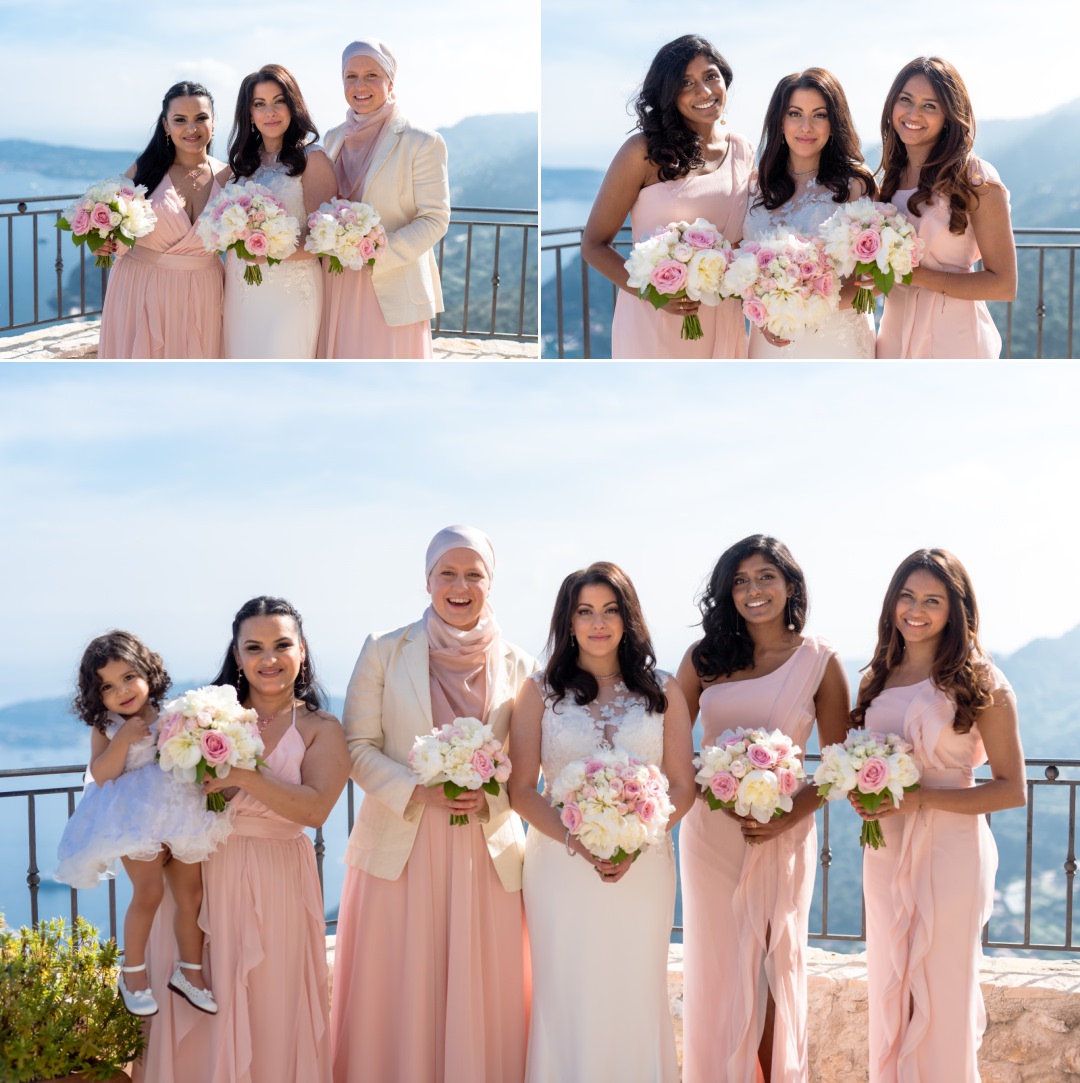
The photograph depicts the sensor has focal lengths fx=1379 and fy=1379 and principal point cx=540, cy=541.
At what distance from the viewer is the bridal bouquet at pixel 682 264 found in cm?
542

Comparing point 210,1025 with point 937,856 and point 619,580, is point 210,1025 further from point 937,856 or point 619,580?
point 937,856

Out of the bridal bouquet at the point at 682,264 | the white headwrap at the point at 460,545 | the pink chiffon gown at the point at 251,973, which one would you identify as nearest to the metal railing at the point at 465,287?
the bridal bouquet at the point at 682,264

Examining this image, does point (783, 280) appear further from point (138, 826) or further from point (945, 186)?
point (138, 826)

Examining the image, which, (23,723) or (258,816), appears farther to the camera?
(23,723)

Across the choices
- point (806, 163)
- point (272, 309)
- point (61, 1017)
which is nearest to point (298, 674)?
point (61, 1017)

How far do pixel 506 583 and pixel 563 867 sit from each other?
12.4 metres

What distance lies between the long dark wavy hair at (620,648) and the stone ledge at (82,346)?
2790 mm

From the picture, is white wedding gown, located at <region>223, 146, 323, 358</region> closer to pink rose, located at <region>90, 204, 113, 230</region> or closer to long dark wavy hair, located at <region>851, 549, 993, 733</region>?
pink rose, located at <region>90, 204, 113, 230</region>

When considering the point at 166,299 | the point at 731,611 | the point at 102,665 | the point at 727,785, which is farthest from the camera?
the point at 166,299

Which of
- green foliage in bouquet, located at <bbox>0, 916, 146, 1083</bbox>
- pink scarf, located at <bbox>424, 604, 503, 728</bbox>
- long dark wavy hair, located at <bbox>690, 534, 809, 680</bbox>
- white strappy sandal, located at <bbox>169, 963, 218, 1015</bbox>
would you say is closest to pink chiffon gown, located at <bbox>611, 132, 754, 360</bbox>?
long dark wavy hair, located at <bbox>690, 534, 809, 680</bbox>

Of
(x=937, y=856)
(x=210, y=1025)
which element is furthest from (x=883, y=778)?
(x=210, y=1025)

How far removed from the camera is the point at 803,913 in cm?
509

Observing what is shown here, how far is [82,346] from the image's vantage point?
27.7 feet

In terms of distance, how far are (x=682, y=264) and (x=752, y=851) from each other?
226 centimetres
